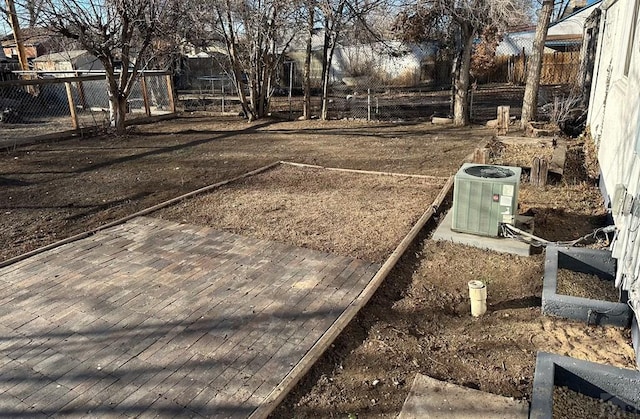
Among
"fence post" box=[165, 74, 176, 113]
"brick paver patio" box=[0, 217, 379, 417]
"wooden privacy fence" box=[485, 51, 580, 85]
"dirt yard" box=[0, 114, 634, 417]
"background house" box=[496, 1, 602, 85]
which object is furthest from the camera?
"wooden privacy fence" box=[485, 51, 580, 85]

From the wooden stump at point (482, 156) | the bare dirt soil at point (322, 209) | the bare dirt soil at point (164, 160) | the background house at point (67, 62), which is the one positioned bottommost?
the bare dirt soil at point (322, 209)

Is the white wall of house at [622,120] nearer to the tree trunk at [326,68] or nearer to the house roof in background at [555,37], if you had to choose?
the tree trunk at [326,68]

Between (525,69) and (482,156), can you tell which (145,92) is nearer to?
(482,156)

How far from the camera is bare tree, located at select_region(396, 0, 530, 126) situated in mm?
12219

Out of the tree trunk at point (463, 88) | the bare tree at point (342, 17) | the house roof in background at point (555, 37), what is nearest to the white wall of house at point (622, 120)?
the tree trunk at point (463, 88)

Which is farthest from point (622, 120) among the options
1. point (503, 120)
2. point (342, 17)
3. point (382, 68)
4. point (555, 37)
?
point (555, 37)

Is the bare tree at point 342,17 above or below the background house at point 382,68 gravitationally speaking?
above

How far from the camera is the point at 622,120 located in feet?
20.0

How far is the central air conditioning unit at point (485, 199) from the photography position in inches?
192

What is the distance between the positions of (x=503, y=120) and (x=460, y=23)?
10.7ft

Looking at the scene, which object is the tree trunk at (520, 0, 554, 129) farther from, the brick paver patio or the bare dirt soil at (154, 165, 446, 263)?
the brick paver patio

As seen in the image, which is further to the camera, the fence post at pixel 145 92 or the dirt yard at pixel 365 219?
the fence post at pixel 145 92

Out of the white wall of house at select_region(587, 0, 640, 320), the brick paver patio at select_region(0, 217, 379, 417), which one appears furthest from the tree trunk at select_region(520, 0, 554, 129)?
the brick paver patio at select_region(0, 217, 379, 417)

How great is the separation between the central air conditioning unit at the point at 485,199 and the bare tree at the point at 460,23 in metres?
8.53
